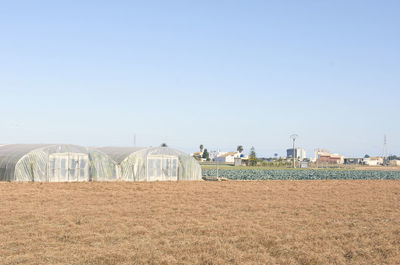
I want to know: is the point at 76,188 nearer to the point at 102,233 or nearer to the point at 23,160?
the point at 23,160

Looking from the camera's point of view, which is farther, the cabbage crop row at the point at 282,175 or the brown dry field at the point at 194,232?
the cabbage crop row at the point at 282,175

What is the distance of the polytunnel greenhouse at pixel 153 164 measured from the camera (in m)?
39.7

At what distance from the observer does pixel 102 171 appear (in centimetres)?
3831

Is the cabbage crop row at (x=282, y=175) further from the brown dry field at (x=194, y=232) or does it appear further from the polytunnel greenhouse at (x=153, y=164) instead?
the brown dry field at (x=194, y=232)

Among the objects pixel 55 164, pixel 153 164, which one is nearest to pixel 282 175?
pixel 153 164

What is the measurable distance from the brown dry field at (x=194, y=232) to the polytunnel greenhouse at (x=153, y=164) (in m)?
17.1

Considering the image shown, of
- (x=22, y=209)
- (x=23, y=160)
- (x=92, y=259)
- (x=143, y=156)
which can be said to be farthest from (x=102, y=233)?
(x=143, y=156)

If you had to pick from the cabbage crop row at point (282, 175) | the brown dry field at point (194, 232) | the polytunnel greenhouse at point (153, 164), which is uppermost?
the polytunnel greenhouse at point (153, 164)

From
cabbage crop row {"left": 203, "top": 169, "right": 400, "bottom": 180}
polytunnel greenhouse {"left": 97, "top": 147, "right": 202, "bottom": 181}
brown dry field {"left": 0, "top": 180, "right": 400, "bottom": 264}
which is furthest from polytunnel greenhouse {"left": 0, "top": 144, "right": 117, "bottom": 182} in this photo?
cabbage crop row {"left": 203, "top": 169, "right": 400, "bottom": 180}

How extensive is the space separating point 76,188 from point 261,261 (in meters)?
21.8

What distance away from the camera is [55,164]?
1423 inches

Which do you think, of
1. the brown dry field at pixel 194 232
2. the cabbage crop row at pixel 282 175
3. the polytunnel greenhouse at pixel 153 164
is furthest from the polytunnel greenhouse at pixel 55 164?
the cabbage crop row at pixel 282 175

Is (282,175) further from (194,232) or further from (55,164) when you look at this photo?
(194,232)

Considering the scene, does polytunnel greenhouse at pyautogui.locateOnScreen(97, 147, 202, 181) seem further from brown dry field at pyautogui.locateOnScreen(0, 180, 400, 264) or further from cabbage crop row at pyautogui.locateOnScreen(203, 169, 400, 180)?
brown dry field at pyautogui.locateOnScreen(0, 180, 400, 264)
